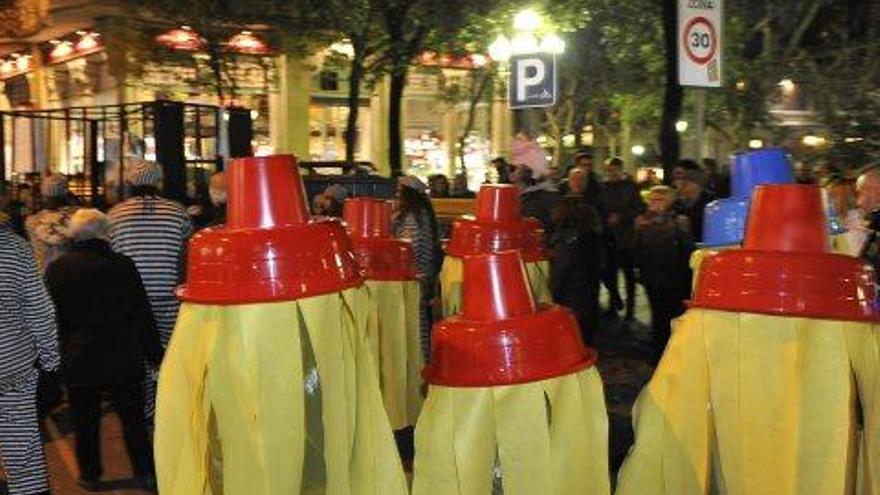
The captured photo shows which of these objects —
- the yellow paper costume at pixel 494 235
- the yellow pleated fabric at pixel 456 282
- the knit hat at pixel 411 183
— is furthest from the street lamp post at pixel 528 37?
the yellow paper costume at pixel 494 235

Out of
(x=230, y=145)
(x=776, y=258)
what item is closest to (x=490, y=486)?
(x=776, y=258)

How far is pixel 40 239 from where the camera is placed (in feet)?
28.6

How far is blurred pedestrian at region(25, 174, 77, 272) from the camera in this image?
8602mm

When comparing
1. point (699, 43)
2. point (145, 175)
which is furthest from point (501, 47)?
point (145, 175)

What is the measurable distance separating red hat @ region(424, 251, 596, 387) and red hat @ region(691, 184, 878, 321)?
45cm

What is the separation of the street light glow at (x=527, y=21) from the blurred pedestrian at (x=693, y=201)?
788cm

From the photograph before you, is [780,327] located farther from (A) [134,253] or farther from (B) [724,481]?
(A) [134,253]

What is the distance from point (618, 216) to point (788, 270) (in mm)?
9554

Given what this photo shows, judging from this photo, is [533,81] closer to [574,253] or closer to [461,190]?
[574,253]

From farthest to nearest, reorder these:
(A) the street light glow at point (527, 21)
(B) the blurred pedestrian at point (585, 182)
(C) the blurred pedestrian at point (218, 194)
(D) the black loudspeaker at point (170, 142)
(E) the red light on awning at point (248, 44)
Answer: (E) the red light on awning at point (248, 44) → (A) the street light glow at point (527, 21) → (B) the blurred pedestrian at point (585, 182) → (D) the black loudspeaker at point (170, 142) → (C) the blurred pedestrian at point (218, 194)

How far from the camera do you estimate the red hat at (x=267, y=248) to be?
2.75 m

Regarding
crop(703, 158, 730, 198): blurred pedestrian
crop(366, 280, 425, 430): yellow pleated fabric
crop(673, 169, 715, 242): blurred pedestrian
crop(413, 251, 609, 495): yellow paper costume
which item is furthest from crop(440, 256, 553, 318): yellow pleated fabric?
crop(413, 251, 609, 495): yellow paper costume

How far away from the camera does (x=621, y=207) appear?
12.5 metres

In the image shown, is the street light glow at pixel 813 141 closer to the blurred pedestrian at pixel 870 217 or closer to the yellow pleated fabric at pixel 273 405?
the blurred pedestrian at pixel 870 217
